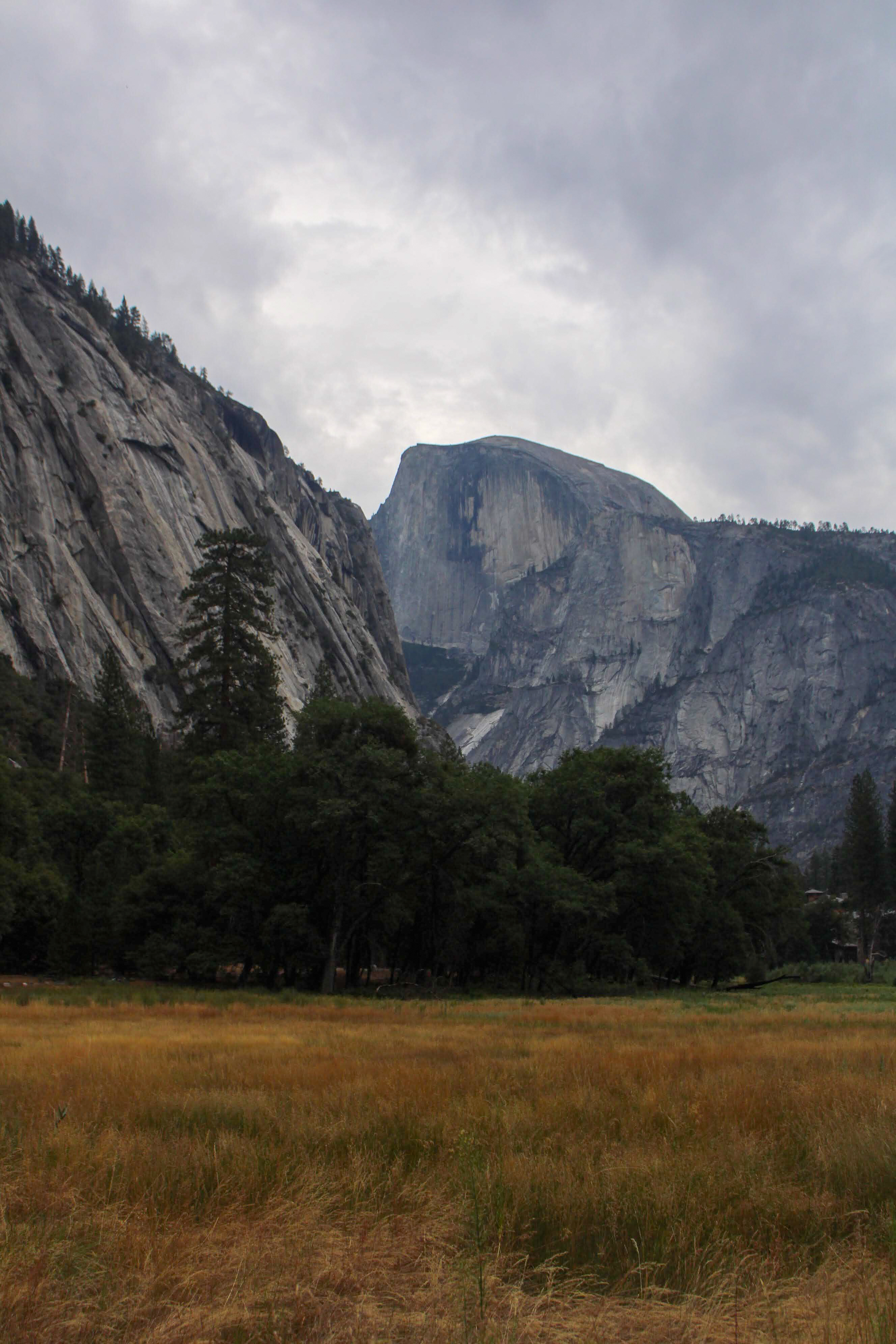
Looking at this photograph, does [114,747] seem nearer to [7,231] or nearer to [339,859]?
[339,859]

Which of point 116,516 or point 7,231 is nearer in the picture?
point 116,516

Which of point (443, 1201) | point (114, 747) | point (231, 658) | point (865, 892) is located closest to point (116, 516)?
point (114, 747)

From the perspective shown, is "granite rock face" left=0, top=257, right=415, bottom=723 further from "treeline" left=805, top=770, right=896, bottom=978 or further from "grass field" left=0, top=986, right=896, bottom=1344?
"grass field" left=0, top=986, right=896, bottom=1344

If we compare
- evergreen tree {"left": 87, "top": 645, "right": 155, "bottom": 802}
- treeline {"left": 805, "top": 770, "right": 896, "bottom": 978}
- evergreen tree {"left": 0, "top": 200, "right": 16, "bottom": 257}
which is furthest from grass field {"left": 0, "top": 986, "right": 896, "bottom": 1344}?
evergreen tree {"left": 0, "top": 200, "right": 16, "bottom": 257}

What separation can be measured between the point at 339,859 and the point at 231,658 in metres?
19.0

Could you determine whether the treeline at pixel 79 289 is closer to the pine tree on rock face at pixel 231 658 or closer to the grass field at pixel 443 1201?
the pine tree on rock face at pixel 231 658

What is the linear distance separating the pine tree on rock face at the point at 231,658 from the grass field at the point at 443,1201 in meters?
38.1

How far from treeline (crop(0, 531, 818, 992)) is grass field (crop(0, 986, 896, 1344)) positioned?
23.4m

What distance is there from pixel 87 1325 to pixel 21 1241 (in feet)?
3.99

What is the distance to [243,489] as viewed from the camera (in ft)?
445

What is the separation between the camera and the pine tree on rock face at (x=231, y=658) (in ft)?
166

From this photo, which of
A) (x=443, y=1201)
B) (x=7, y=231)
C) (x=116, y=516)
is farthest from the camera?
(x=7, y=231)

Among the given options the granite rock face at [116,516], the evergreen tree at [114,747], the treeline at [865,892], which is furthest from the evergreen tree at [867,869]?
the evergreen tree at [114,747]

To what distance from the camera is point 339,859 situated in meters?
36.0
